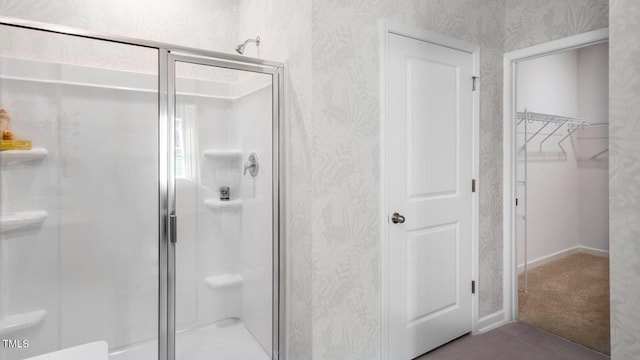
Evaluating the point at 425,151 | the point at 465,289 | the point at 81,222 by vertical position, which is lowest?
the point at 465,289

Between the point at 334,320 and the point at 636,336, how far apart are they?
1.25 metres

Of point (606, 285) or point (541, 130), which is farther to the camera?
point (541, 130)

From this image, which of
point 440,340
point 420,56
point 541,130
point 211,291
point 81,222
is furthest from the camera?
point 541,130

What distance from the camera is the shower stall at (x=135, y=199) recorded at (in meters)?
1.43

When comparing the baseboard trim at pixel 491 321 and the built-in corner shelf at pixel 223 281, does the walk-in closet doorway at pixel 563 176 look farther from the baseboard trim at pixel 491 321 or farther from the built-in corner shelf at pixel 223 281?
the built-in corner shelf at pixel 223 281

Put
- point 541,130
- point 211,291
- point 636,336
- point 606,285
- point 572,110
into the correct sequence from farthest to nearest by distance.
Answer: point 572,110, point 541,130, point 606,285, point 211,291, point 636,336

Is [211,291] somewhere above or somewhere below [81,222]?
below

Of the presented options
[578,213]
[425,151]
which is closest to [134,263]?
[425,151]

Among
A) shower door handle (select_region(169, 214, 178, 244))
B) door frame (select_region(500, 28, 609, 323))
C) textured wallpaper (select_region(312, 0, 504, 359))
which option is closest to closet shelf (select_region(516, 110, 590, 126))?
door frame (select_region(500, 28, 609, 323))

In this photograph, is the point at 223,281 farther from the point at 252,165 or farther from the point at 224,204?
the point at 252,165

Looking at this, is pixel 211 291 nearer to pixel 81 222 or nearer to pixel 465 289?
pixel 81 222

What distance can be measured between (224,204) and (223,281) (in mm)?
409

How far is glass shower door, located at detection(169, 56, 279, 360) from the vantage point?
1684 mm

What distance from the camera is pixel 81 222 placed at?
156cm
